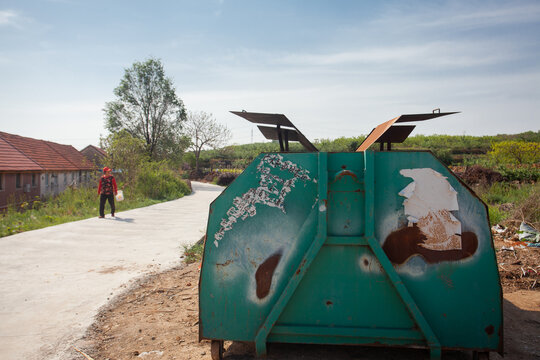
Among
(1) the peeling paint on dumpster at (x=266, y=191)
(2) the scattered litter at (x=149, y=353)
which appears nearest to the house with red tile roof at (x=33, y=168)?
(2) the scattered litter at (x=149, y=353)

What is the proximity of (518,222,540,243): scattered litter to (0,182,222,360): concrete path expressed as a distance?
6.24m

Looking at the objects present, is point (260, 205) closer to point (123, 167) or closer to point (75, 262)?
point (75, 262)

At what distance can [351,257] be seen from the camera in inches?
91.7

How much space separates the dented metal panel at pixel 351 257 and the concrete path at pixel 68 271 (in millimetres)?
1734

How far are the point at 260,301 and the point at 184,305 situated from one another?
1.77 metres

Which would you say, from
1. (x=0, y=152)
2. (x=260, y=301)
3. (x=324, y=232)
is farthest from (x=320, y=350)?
(x=0, y=152)

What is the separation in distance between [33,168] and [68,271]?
2011cm

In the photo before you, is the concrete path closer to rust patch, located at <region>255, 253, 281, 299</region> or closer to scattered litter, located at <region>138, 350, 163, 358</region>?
scattered litter, located at <region>138, 350, 163, 358</region>

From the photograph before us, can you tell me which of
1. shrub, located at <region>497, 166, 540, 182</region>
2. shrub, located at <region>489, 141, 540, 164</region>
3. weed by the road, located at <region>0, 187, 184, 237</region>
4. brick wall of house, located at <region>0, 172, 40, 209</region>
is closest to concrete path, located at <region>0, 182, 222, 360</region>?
weed by the road, located at <region>0, 187, 184, 237</region>

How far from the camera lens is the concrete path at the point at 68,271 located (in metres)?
3.15

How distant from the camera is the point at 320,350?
261 centimetres

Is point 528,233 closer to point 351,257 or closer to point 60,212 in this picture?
point 351,257

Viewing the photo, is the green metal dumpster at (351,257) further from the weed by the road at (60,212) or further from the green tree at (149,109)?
the green tree at (149,109)

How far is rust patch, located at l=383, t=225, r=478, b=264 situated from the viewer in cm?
224
